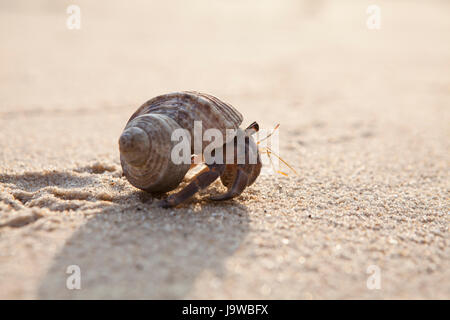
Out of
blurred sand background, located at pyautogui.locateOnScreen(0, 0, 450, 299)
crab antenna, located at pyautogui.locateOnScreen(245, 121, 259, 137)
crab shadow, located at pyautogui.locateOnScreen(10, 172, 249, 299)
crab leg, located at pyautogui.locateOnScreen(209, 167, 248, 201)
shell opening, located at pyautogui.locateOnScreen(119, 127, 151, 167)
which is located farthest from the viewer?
crab antenna, located at pyautogui.locateOnScreen(245, 121, 259, 137)

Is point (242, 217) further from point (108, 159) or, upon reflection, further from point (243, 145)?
point (108, 159)

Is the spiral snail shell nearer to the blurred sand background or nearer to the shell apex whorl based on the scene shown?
the shell apex whorl

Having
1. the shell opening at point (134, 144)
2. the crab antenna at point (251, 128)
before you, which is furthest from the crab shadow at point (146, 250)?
the crab antenna at point (251, 128)

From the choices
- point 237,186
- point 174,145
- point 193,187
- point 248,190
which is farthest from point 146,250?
point 248,190

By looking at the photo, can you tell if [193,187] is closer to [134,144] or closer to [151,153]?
[151,153]

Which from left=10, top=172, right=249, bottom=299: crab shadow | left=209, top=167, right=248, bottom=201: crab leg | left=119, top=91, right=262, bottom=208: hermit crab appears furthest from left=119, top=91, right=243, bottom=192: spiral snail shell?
left=209, top=167, right=248, bottom=201: crab leg
